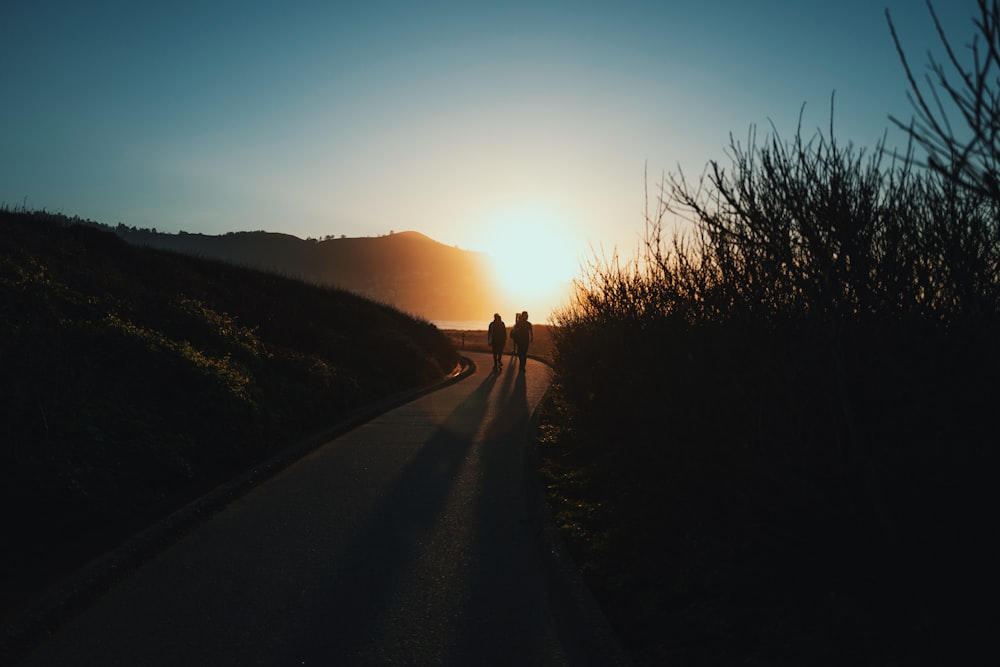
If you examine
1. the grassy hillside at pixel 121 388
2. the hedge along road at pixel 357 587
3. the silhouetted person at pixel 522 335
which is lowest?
the hedge along road at pixel 357 587

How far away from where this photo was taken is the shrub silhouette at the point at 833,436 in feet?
11.3

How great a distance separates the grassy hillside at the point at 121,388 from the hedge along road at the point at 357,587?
754 mm

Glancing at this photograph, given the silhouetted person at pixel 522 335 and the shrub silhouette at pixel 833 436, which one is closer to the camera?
the shrub silhouette at pixel 833 436

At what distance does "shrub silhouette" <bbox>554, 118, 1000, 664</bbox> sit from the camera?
11.3ft

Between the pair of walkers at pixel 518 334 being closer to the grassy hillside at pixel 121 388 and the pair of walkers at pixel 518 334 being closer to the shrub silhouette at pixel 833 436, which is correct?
the grassy hillside at pixel 121 388

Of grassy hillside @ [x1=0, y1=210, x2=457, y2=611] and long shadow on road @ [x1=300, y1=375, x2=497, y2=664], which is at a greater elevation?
grassy hillside @ [x1=0, y1=210, x2=457, y2=611]

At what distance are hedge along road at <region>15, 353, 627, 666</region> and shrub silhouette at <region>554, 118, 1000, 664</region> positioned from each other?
27.2 inches

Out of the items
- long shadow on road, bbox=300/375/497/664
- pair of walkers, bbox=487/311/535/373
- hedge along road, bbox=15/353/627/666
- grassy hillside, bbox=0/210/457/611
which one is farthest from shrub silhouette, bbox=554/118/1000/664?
pair of walkers, bbox=487/311/535/373

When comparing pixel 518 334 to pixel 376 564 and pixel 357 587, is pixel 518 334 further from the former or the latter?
pixel 357 587

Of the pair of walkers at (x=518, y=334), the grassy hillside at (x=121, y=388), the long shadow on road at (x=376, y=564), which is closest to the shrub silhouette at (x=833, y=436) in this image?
the long shadow on road at (x=376, y=564)

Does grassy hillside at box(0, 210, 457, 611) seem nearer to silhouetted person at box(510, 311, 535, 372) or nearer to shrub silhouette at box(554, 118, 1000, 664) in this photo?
→ shrub silhouette at box(554, 118, 1000, 664)

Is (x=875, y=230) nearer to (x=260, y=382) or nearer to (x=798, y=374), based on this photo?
(x=798, y=374)

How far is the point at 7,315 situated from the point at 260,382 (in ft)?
13.2

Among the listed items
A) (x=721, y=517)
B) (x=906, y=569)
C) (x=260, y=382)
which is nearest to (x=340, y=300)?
(x=260, y=382)
